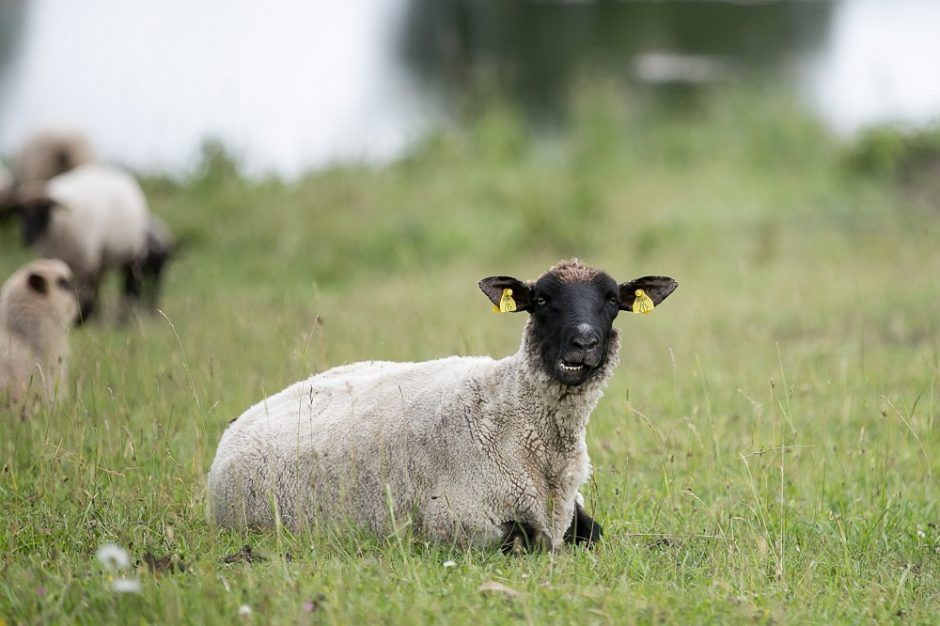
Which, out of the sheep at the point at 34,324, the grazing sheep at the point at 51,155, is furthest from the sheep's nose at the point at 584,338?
the grazing sheep at the point at 51,155

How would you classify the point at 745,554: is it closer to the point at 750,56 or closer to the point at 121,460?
the point at 121,460

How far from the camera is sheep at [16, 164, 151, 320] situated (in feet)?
40.9

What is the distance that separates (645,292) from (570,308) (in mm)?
636

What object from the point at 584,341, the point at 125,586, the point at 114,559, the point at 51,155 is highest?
the point at 51,155

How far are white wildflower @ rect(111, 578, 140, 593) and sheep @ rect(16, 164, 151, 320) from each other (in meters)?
7.72

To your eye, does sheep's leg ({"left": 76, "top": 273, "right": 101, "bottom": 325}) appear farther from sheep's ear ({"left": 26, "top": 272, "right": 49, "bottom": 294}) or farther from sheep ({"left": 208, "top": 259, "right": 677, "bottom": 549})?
sheep ({"left": 208, "top": 259, "right": 677, "bottom": 549})

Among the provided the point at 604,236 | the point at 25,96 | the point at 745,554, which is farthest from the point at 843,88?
the point at 745,554

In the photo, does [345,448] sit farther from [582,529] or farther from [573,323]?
[573,323]

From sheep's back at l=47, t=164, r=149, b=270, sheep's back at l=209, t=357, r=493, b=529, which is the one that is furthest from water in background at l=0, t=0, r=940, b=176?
sheep's back at l=209, t=357, r=493, b=529

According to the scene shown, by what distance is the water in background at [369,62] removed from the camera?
22969mm

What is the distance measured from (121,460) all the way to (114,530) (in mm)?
819

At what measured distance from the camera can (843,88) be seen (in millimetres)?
27656

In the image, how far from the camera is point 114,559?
5051 mm

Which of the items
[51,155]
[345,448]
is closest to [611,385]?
[345,448]
